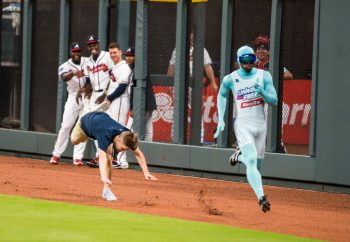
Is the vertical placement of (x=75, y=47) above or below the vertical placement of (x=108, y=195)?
Result: above

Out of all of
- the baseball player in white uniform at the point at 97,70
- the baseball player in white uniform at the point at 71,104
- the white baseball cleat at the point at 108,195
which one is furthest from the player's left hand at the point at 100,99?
the white baseball cleat at the point at 108,195

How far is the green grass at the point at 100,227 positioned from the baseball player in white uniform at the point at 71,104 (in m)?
7.36

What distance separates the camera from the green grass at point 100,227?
39.0ft

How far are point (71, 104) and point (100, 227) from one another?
31.0 ft

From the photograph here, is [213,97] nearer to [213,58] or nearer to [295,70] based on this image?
[213,58]

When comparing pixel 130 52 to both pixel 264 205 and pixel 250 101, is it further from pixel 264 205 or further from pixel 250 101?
pixel 264 205

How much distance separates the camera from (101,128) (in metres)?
15.2

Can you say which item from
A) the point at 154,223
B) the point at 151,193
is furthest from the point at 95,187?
the point at 154,223

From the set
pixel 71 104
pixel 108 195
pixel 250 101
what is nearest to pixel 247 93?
pixel 250 101

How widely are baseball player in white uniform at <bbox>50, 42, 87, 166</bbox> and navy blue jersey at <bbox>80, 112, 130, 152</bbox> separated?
609cm

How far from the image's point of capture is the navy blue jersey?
15.0 m

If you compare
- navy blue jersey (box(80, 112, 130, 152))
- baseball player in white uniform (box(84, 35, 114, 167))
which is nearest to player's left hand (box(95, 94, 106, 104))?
baseball player in white uniform (box(84, 35, 114, 167))

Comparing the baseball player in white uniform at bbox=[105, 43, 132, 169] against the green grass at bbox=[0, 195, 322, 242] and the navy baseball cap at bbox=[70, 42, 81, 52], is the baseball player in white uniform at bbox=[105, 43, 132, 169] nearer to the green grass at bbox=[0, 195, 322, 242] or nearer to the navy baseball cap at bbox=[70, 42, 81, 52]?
the navy baseball cap at bbox=[70, 42, 81, 52]

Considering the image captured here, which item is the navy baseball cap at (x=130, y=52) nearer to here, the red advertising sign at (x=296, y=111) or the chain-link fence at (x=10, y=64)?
the chain-link fence at (x=10, y=64)
